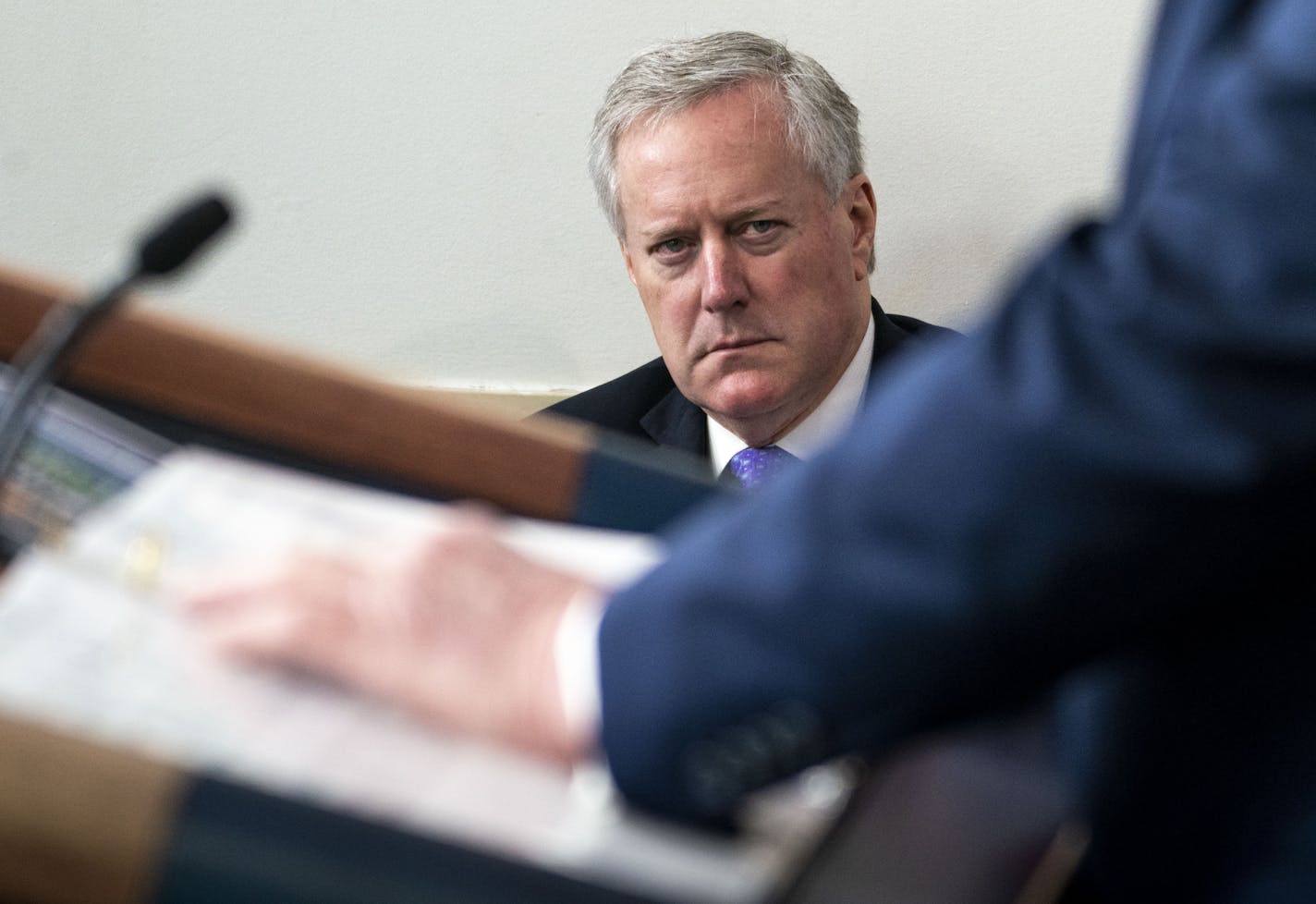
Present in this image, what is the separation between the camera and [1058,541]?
1.40ft

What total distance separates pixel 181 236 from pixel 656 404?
1.26 m

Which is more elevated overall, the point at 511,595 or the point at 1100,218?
the point at 1100,218

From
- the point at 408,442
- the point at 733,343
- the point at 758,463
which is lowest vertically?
the point at 758,463

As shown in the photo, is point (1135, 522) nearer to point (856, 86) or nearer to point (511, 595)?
point (511, 595)

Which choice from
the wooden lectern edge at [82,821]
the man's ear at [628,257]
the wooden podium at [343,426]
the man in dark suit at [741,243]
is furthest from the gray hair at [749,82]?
the wooden lectern edge at [82,821]

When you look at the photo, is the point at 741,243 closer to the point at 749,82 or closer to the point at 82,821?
the point at 749,82

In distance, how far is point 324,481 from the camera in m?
0.74

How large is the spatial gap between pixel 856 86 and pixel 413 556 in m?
1.60

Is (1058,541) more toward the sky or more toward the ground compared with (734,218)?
more toward the sky

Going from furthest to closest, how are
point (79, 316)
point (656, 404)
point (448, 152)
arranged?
point (448, 152)
point (656, 404)
point (79, 316)

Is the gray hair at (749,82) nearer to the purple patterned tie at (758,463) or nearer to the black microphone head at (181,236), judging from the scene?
the purple patterned tie at (758,463)

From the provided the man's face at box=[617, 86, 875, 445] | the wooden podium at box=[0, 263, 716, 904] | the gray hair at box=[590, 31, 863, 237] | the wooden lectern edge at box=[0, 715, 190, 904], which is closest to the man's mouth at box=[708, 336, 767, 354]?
the man's face at box=[617, 86, 875, 445]

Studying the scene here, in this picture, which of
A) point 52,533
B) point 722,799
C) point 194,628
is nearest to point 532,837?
point 722,799

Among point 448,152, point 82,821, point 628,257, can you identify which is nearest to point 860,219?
point 628,257
